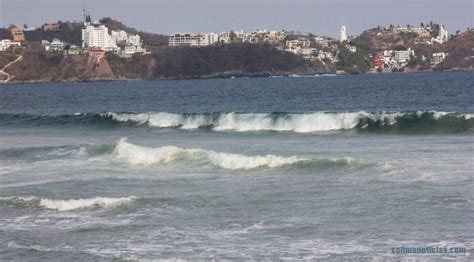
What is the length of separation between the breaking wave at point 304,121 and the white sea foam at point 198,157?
1248cm

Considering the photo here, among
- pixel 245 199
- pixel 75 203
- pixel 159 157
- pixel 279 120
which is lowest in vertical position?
pixel 75 203

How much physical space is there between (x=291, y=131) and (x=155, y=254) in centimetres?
2586

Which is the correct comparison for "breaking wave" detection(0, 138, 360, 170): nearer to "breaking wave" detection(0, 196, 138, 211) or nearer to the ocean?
the ocean

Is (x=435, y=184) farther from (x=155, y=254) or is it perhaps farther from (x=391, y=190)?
(x=155, y=254)

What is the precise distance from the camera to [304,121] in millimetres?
41219

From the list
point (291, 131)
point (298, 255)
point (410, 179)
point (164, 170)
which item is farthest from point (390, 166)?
point (291, 131)

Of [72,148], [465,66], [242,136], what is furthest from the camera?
[465,66]

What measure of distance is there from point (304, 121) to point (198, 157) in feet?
50.7

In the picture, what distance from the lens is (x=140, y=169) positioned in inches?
985

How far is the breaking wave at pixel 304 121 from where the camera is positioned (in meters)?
36.7

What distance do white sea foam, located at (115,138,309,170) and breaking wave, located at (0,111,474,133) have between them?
491 inches

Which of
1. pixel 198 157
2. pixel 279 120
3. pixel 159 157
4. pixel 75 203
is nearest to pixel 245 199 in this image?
pixel 75 203

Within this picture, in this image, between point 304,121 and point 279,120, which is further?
point 279,120

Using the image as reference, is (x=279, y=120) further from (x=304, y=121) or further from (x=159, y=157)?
(x=159, y=157)
